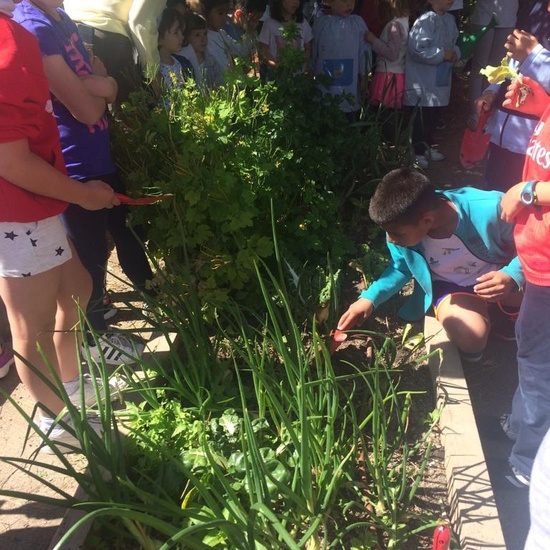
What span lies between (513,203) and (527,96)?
1.50 feet

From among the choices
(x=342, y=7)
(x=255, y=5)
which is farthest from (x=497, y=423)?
(x=255, y=5)

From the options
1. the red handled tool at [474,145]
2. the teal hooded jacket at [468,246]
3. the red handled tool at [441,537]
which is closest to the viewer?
the red handled tool at [441,537]

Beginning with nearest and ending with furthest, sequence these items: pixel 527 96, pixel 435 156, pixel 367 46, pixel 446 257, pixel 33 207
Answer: pixel 33 207, pixel 527 96, pixel 446 257, pixel 367 46, pixel 435 156

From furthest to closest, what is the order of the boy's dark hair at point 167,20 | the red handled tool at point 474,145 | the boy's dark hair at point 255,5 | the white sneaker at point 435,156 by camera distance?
the white sneaker at point 435,156
the boy's dark hair at point 255,5
the boy's dark hair at point 167,20
the red handled tool at point 474,145

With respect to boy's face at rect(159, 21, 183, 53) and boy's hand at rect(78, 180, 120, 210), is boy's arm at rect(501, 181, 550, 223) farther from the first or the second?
boy's face at rect(159, 21, 183, 53)

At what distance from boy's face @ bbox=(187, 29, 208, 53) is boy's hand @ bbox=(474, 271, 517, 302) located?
246 cm

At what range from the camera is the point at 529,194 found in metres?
1.71

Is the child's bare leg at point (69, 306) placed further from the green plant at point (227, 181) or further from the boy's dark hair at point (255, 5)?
the boy's dark hair at point (255, 5)

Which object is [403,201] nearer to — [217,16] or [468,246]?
[468,246]

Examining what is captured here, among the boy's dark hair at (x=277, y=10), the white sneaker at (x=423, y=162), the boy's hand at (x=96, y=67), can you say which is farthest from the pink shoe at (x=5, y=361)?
the white sneaker at (x=423, y=162)

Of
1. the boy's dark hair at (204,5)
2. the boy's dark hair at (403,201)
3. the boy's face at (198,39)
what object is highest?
the boy's dark hair at (204,5)

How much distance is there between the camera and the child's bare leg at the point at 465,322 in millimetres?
2250

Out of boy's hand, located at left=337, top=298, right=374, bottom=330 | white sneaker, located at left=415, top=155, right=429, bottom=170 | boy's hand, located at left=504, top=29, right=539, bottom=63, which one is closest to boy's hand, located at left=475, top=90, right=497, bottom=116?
boy's hand, located at left=504, top=29, right=539, bottom=63

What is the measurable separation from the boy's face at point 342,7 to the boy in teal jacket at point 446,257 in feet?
7.79
